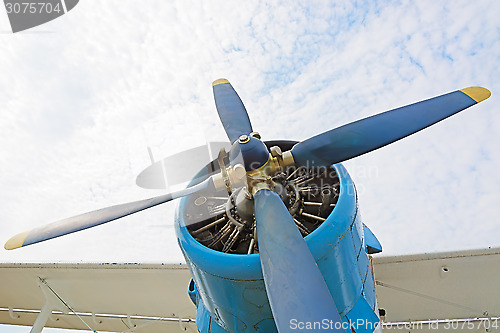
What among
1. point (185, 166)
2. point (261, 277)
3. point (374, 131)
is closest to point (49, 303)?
point (185, 166)

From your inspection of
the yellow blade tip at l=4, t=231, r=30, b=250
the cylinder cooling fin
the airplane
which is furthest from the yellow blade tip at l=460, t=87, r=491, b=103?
the yellow blade tip at l=4, t=231, r=30, b=250

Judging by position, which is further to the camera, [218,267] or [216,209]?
[216,209]

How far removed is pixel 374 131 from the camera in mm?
4262

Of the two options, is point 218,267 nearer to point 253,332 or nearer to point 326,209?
point 253,332

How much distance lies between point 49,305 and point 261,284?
6.38 meters

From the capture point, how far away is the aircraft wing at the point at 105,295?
25.1 feet

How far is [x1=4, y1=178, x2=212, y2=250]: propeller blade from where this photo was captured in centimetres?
425

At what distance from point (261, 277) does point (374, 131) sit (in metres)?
2.11

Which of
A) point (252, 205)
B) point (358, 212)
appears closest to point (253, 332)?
point (252, 205)

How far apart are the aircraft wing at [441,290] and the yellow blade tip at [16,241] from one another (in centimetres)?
567

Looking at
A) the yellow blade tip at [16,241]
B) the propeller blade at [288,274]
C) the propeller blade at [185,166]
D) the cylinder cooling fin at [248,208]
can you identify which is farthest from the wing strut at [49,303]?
the propeller blade at [288,274]

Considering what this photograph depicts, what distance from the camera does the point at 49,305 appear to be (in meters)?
7.98

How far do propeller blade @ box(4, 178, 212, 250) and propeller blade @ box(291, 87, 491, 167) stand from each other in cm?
174

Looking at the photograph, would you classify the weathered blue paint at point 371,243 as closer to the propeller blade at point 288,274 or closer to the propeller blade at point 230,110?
the propeller blade at point 288,274
